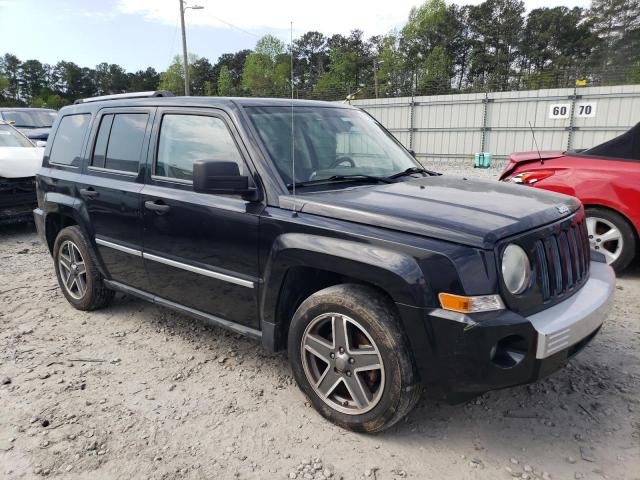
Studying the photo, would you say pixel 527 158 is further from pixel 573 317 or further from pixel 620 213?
pixel 573 317

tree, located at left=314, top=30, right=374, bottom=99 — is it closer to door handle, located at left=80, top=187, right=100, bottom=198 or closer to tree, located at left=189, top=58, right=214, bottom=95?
tree, located at left=189, top=58, right=214, bottom=95

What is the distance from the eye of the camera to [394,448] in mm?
2689

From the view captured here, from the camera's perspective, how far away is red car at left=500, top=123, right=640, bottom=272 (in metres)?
5.06

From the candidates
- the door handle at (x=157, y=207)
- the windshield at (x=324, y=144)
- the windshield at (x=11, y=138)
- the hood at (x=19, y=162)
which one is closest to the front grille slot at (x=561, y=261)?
the windshield at (x=324, y=144)

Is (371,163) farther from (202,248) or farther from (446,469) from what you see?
Result: (446,469)

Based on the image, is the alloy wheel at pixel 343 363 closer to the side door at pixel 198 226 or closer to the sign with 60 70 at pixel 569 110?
the side door at pixel 198 226

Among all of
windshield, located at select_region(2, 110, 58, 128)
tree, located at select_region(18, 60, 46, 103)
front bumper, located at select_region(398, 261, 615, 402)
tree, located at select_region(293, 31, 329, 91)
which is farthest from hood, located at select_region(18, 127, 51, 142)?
tree, located at select_region(18, 60, 46, 103)

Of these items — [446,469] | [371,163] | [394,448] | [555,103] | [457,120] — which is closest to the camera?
[446,469]

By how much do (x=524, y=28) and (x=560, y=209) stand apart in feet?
235

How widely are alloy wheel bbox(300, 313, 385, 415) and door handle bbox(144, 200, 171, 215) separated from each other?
1.41m

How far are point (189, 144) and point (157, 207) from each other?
19.9 inches

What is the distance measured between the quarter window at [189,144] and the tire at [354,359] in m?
1.07


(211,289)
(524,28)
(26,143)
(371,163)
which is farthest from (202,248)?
(524,28)

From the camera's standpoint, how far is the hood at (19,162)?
779 centimetres
